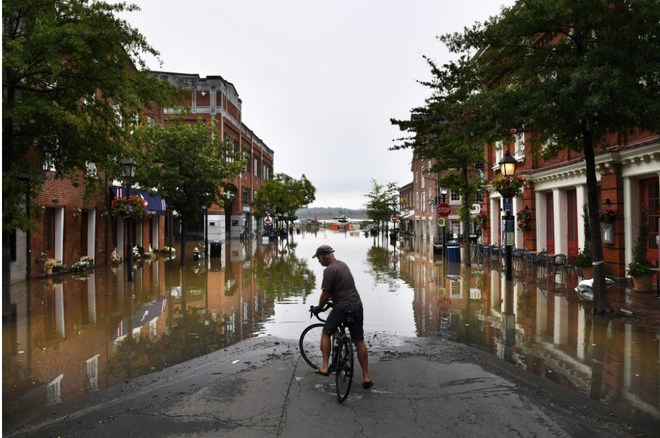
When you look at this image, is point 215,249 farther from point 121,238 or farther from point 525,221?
point 525,221

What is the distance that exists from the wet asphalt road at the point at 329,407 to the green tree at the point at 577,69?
5008 millimetres

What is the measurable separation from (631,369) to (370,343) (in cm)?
373

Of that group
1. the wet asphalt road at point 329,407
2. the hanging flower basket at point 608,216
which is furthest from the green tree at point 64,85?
the hanging flower basket at point 608,216

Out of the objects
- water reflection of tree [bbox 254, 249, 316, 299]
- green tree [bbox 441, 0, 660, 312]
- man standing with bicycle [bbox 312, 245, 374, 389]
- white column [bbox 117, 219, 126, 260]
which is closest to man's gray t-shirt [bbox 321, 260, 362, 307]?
man standing with bicycle [bbox 312, 245, 374, 389]

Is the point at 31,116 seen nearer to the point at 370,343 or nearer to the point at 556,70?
the point at 370,343

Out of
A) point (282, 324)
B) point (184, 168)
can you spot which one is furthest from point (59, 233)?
point (282, 324)

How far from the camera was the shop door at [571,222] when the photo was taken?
19312mm

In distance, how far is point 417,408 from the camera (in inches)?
208

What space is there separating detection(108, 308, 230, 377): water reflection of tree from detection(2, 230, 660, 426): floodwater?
2cm

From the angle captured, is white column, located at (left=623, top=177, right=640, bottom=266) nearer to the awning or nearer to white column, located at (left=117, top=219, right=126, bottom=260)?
the awning

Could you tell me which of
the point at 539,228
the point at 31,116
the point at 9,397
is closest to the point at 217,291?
the point at 31,116

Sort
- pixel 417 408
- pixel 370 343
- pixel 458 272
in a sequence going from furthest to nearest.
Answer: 1. pixel 458 272
2. pixel 370 343
3. pixel 417 408

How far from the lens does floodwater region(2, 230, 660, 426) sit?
21.5ft

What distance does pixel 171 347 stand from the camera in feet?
26.9
